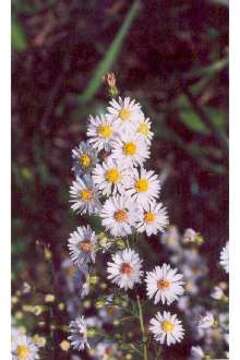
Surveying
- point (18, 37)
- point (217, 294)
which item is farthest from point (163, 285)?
point (18, 37)

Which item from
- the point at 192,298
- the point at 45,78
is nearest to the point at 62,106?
the point at 45,78

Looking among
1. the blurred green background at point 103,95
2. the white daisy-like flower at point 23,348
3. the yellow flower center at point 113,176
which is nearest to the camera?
the yellow flower center at point 113,176

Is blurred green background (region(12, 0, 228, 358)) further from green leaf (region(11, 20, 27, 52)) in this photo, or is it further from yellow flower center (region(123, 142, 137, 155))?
yellow flower center (region(123, 142, 137, 155))

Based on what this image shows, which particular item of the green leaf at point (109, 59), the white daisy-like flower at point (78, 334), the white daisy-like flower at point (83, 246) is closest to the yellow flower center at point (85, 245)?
the white daisy-like flower at point (83, 246)

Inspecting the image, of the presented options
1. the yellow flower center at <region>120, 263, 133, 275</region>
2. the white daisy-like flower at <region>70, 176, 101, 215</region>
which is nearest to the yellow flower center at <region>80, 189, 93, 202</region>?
the white daisy-like flower at <region>70, 176, 101, 215</region>

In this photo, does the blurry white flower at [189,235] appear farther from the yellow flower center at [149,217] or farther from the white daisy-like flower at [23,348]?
the white daisy-like flower at [23,348]

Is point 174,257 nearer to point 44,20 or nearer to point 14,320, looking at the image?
point 14,320
